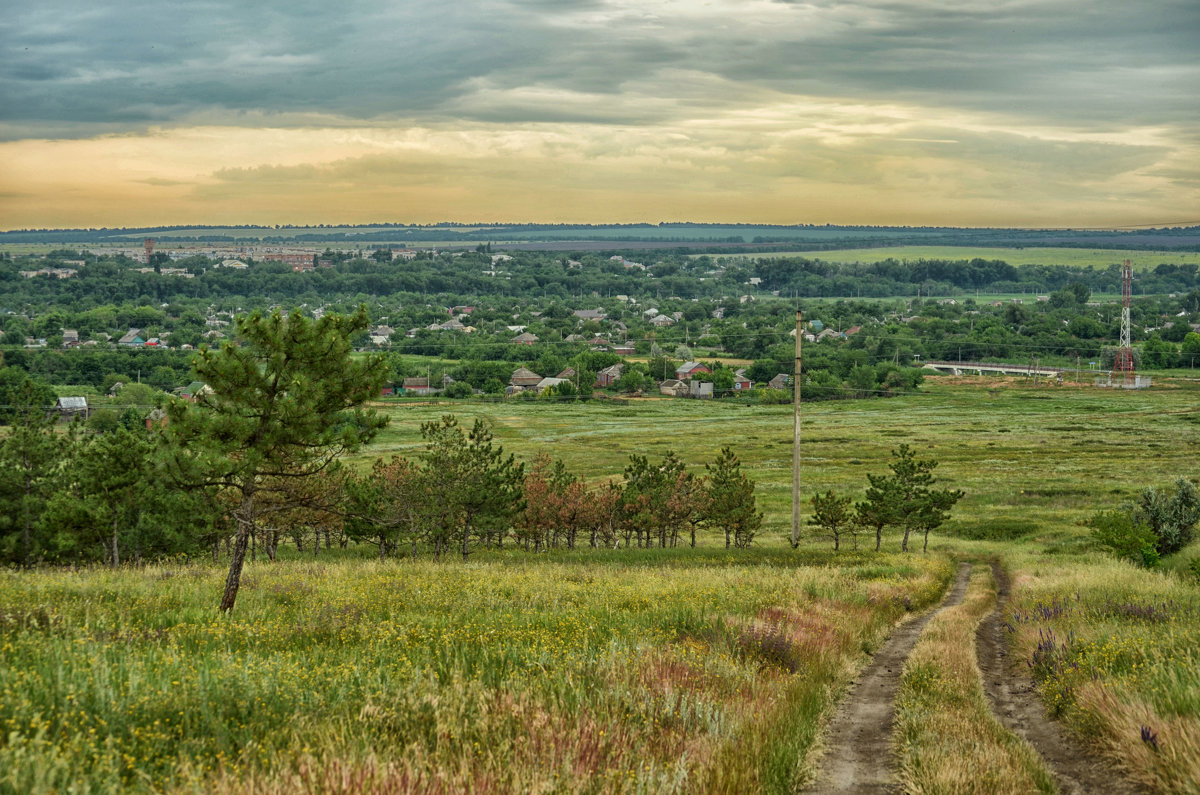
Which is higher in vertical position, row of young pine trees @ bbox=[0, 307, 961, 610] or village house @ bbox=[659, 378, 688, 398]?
row of young pine trees @ bbox=[0, 307, 961, 610]

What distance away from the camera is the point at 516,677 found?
888 cm

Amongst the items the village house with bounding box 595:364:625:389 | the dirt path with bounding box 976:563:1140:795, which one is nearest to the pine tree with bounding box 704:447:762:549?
the dirt path with bounding box 976:563:1140:795

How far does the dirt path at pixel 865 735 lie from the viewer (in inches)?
324

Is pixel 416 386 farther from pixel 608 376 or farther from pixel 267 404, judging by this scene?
pixel 267 404

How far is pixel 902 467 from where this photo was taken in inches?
1864

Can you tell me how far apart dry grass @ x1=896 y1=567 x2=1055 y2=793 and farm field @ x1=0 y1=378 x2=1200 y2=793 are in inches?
2.1

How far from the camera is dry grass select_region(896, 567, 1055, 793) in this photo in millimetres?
7816

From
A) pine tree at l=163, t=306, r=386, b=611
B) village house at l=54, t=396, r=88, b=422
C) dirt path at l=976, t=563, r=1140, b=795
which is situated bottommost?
village house at l=54, t=396, r=88, b=422

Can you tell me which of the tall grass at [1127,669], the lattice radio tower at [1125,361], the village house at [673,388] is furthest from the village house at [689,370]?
the tall grass at [1127,669]

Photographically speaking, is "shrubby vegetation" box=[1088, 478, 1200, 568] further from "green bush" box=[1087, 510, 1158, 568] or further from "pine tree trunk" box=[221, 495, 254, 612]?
"pine tree trunk" box=[221, 495, 254, 612]

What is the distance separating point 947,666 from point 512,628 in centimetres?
621

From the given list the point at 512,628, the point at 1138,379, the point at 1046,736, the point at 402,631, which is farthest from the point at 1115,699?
the point at 1138,379

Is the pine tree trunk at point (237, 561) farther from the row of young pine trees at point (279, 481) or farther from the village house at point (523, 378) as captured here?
the village house at point (523, 378)

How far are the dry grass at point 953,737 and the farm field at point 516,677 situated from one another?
0.05 metres
